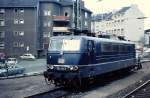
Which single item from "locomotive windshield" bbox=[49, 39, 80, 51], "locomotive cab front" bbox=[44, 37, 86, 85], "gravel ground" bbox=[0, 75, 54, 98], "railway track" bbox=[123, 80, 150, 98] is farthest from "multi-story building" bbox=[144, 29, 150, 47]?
"locomotive cab front" bbox=[44, 37, 86, 85]

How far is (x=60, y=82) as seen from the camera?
1727 cm

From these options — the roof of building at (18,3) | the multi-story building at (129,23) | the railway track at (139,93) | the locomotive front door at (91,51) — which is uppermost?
the roof of building at (18,3)

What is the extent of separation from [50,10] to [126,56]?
4410 cm

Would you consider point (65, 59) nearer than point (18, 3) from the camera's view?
Yes

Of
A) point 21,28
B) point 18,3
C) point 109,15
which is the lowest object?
point 21,28

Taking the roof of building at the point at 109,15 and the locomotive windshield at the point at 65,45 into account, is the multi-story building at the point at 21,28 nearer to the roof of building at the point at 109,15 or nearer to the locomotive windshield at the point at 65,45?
the roof of building at the point at 109,15

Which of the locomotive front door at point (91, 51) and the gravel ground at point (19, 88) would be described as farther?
the locomotive front door at point (91, 51)

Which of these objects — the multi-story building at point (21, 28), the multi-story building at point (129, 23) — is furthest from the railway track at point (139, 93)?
the multi-story building at point (129, 23)

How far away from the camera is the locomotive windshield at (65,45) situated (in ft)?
55.9

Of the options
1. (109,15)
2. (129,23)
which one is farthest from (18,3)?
(109,15)

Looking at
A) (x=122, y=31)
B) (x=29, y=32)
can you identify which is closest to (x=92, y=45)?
(x=29, y=32)

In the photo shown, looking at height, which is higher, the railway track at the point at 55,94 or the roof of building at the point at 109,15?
the roof of building at the point at 109,15

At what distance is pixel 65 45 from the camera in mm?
17266

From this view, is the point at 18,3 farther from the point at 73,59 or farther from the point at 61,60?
the point at 73,59
